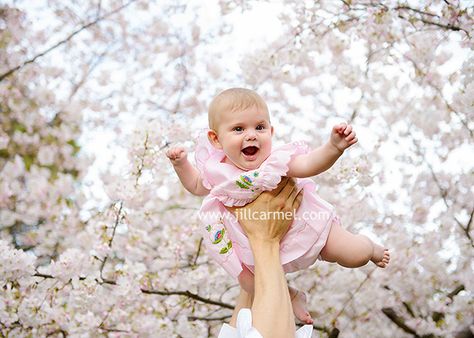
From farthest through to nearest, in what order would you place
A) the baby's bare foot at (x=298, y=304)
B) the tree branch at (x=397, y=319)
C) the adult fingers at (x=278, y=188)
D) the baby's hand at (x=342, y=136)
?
the tree branch at (x=397, y=319)
the baby's bare foot at (x=298, y=304)
the adult fingers at (x=278, y=188)
the baby's hand at (x=342, y=136)

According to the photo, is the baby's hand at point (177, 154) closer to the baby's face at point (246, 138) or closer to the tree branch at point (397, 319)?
the baby's face at point (246, 138)

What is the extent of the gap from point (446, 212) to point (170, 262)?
7.43 feet

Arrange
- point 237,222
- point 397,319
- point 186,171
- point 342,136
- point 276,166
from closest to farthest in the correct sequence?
1. point 342,136
2. point 276,166
3. point 237,222
4. point 186,171
5. point 397,319

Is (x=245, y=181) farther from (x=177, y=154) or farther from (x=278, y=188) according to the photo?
(x=177, y=154)

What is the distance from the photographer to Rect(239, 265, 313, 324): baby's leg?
2.05m

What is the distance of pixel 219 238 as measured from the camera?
2014 millimetres

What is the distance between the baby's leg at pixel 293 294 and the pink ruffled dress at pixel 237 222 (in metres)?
0.03

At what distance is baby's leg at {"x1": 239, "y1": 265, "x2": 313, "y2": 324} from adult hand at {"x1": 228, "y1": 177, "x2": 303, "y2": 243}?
167mm

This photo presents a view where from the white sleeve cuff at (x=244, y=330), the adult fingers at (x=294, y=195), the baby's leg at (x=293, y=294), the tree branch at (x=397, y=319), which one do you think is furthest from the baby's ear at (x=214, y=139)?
the tree branch at (x=397, y=319)

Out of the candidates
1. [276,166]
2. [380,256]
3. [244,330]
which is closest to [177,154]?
[276,166]

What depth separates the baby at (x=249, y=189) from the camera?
1961mm

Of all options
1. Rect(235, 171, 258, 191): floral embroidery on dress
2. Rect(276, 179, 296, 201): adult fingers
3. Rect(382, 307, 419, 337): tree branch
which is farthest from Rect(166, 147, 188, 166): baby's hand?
Rect(382, 307, 419, 337): tree branch

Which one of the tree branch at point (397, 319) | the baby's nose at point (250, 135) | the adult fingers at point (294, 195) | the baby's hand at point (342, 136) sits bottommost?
the tree branch at point (397, 319)

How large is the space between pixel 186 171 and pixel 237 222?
0.29 meters
